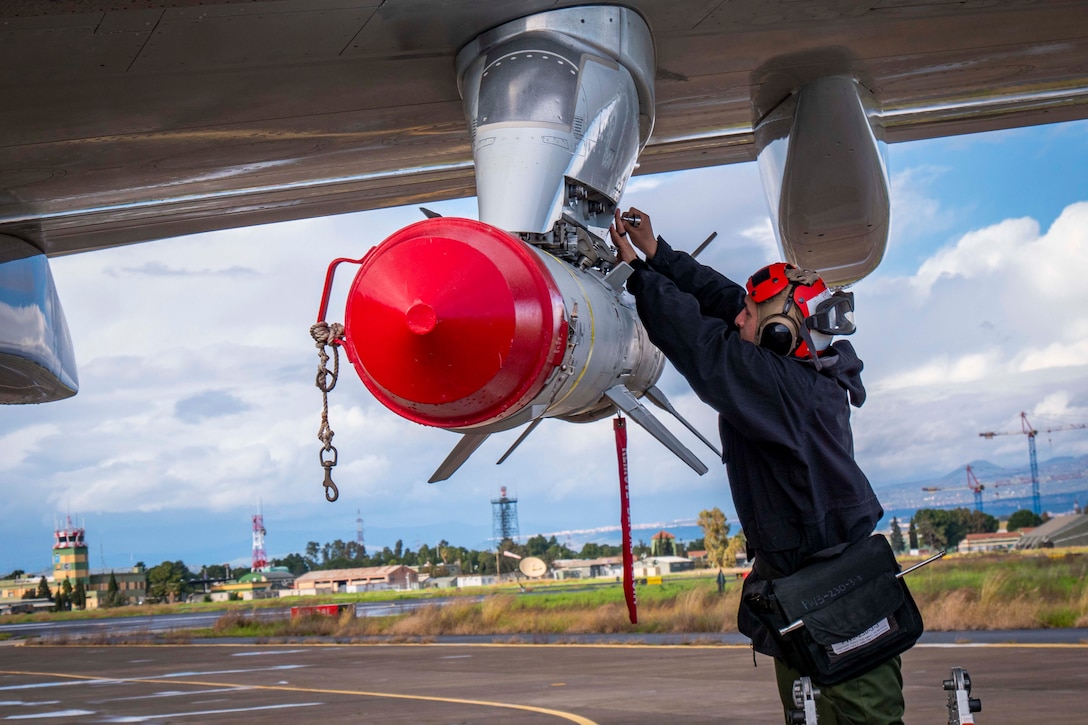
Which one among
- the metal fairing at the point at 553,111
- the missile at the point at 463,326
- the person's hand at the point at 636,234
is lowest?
the missile at the point at 463,326

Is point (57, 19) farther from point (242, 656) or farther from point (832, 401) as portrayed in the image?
point (242, 656)

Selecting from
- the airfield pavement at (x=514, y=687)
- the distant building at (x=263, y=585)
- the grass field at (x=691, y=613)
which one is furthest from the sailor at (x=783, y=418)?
the distant building at (x=263, y=585)

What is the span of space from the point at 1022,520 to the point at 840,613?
219 feet

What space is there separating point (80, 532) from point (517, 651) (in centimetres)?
2708

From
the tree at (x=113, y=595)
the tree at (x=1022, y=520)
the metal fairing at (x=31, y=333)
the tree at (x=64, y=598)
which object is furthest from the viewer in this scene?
the tree at (x=1022, y=520)

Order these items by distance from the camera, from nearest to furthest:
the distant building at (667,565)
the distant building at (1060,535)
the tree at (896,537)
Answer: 1. the tree at (896,537)
2. the distant building at (1060,535)
3. the distant building at (667,565)

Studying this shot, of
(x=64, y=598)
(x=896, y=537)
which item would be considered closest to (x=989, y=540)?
(x=896, y=537)

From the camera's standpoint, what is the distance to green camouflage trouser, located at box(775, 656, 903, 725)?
13.9ft

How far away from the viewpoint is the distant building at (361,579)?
77500mm

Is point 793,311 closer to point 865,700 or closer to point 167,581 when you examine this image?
point 865,700

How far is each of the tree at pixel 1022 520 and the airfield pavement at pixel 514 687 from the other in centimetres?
4860

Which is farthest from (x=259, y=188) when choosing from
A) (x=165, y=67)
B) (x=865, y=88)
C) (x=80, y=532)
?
(x=80, y=532)

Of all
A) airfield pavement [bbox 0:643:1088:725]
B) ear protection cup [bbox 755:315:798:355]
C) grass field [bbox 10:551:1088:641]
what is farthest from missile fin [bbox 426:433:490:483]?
grass field [bbox 10:551:1088:641]

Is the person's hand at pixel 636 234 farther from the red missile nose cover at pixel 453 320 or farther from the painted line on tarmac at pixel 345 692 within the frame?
the painted line on tarmac at pixel 345 692
